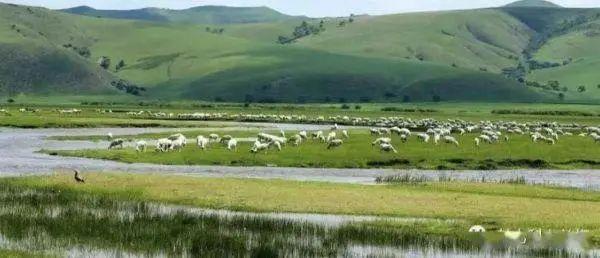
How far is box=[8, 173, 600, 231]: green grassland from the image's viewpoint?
35.1m

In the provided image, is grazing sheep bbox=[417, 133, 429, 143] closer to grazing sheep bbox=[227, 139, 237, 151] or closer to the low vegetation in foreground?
grazing sheep bbox=[227, 139, 237, 151]

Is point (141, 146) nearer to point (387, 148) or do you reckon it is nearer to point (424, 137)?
point (387, 148)

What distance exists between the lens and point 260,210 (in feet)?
116

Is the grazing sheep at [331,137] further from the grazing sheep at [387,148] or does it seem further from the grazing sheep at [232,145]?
the grazing sheep at [232,145]

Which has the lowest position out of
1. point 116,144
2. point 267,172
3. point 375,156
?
point 267,172

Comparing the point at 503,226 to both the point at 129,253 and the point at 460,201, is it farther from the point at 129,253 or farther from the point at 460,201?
the point at 129,253

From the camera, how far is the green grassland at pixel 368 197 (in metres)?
35.1

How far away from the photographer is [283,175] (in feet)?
168

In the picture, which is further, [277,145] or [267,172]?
[277,145]

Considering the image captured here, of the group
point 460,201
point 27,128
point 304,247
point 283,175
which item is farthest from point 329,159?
point 27,128

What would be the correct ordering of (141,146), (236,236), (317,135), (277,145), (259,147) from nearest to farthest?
1. (236,236)
2. (259,147)
3. (141,146)
4. (277,145)
5. (317,135)

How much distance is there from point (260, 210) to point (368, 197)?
228 inches

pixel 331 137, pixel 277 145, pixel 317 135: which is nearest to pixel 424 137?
pixel 331 137

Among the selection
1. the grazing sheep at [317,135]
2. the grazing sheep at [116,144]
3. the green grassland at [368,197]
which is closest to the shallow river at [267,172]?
the grazing sheep at [116,144]
